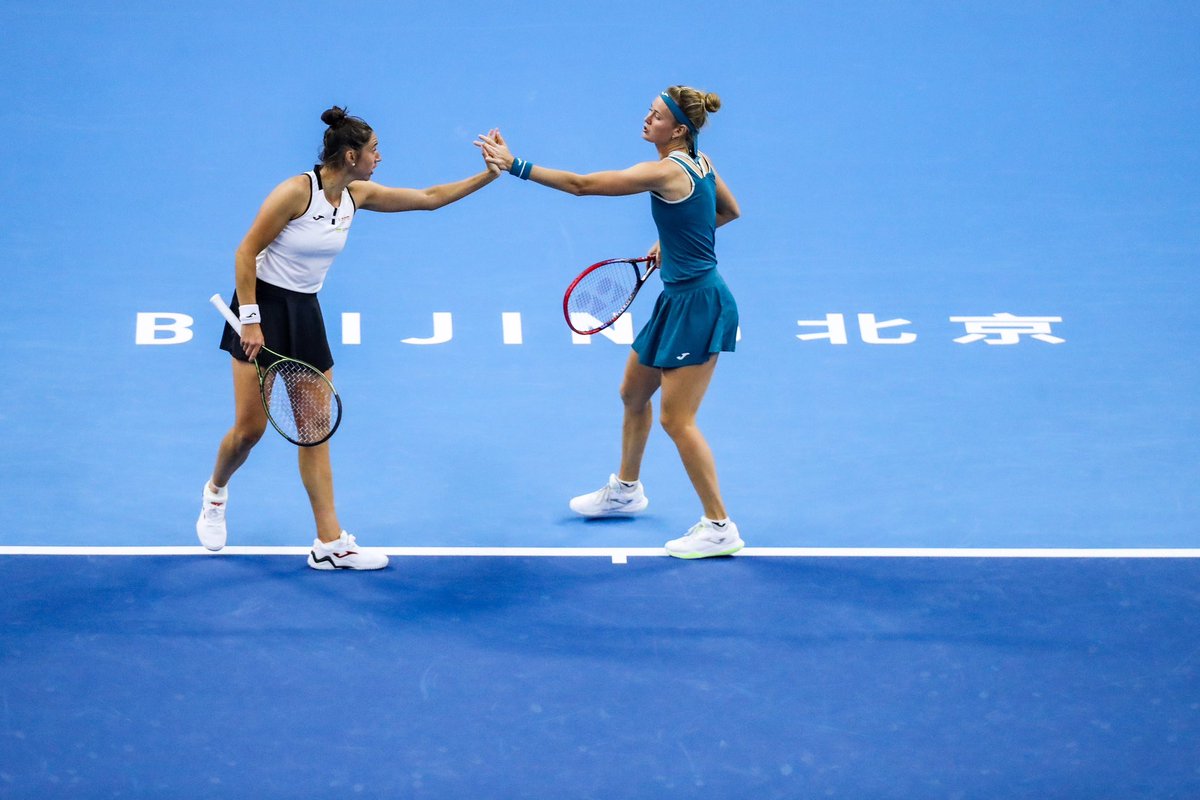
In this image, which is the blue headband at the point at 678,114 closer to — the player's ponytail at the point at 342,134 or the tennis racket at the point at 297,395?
the player's ponytail at the point at 342,134

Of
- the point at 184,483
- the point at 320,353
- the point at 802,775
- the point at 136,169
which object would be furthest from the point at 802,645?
the point at 136,169

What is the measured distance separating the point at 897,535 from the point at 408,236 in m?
4.01

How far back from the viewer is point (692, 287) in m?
6.32

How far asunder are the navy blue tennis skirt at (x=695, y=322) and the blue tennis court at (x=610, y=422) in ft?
2.93

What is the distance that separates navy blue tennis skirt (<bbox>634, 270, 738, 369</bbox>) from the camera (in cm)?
626

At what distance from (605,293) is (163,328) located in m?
2.76

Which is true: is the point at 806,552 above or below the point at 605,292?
below

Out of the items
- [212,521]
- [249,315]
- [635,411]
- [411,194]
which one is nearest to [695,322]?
[635,411]

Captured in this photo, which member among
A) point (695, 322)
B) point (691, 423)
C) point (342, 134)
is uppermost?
point (342, 134)

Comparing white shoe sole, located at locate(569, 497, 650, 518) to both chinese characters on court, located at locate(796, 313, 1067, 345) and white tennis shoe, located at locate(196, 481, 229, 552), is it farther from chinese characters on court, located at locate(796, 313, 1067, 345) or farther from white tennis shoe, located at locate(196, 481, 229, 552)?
chinese characters on court, located at locate(796, 313, 1067, 345)

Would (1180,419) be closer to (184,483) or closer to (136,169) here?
(184,483)

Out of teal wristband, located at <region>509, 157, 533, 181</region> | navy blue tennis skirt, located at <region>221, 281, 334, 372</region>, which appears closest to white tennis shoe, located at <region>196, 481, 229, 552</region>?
navy blue tennis skirt, located at <region>221, 281, 334, 372</region>

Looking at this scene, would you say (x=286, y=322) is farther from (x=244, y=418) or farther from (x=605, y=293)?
(x=605, y=293)

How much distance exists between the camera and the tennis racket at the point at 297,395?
5.86 meters
